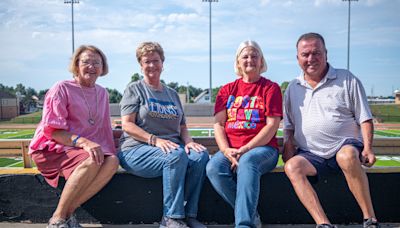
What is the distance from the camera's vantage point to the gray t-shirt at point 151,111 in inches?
118

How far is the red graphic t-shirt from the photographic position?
9.63 ft

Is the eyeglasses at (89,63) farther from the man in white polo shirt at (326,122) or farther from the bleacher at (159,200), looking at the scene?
the man in white polo shirt at (326,122)

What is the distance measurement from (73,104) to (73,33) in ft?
112

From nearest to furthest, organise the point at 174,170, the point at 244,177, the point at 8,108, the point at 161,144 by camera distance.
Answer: the point at 244,177 < the point at 174,170 < the point at 161,144 < the point at 8,108

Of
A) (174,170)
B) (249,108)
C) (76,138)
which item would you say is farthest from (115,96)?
(174,170)

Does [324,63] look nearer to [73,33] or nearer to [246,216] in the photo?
[246,216]

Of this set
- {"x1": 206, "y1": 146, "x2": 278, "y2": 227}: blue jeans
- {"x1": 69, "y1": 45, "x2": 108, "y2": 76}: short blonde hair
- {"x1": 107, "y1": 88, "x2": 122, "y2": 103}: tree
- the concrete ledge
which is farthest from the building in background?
{"x1": 206, "y1": 146, "x2": 278, "y2": 227}: blue jeans

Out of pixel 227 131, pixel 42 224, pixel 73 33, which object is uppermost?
pixel 73 33

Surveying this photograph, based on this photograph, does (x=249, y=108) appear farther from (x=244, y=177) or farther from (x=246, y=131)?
(x=244, y=177)

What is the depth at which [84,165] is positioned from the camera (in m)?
2.66

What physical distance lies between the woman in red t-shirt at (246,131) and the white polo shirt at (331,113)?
240 mm

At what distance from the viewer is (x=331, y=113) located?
2.88 m

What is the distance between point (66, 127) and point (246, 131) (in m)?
1.45

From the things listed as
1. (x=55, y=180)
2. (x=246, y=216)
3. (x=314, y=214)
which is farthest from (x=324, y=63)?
(x=55, y=180)
